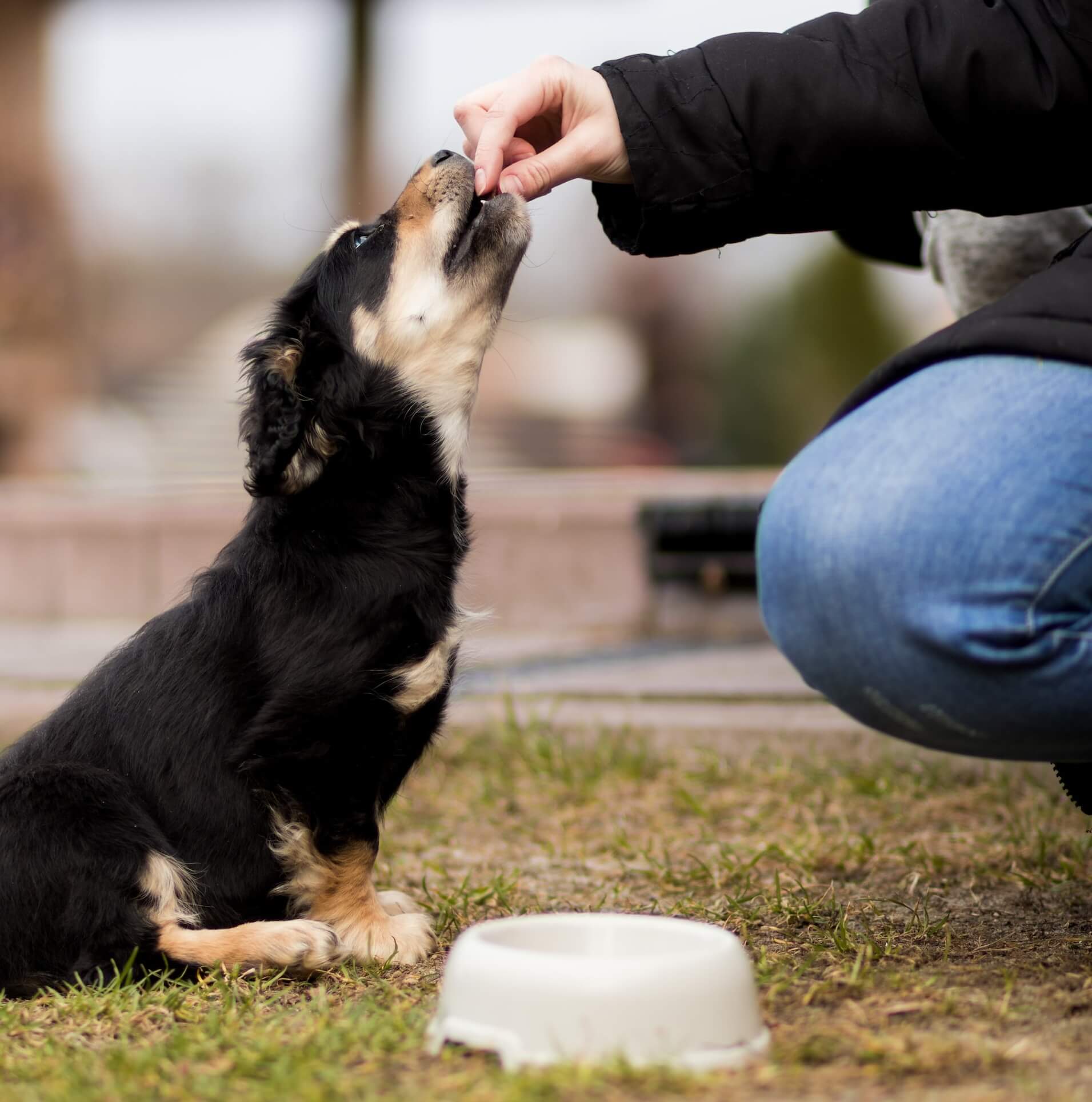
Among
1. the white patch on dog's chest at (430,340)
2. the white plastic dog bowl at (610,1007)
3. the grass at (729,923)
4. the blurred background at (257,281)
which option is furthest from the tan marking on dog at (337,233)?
the blurred background at (257,281)

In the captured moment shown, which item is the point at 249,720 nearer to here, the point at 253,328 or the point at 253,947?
the point at 253,947

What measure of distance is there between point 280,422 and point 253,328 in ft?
15.2

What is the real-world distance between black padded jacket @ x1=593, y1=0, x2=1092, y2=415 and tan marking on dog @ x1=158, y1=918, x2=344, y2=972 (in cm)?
119

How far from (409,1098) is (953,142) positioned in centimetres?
151

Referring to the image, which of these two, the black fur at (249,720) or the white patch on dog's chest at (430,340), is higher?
the white patch on dog's chest at (430,340)

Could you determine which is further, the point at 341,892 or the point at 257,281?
the point at 257,281

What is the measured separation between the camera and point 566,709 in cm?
439

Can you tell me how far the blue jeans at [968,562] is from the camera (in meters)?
1.67

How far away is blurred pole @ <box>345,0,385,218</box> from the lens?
841 cm

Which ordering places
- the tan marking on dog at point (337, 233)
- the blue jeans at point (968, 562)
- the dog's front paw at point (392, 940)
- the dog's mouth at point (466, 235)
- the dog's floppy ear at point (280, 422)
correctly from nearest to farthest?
1. the blue jeans at point (968, 562)
2. the dog's front paw at point (392, 940)
3. the dog's floppy ear at point (280, 422)
4. the dog's mouth at point (466, 235)
5. the tan marking on dog at point (337, 233)

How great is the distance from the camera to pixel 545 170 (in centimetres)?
219

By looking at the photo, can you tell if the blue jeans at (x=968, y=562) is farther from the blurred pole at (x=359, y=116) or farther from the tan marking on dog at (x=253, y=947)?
the blurred pole at (x=359, y=116)

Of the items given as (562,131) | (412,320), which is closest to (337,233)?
(412,320)

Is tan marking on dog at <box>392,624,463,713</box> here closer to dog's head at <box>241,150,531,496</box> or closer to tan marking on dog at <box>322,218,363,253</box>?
dog's head at <box>241,150,531,496</box>
